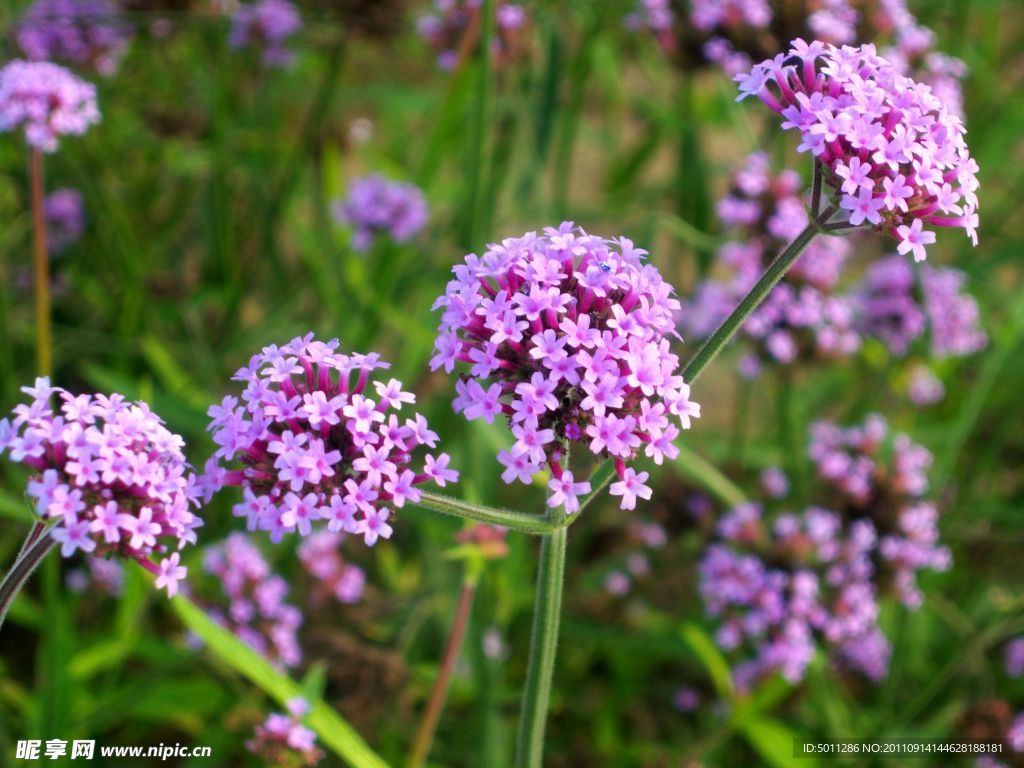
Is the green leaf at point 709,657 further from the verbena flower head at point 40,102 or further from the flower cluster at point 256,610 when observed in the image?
the verbena flower head at point 40,102

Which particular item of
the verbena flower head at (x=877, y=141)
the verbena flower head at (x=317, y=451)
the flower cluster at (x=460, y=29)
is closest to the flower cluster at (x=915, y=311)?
the flower cluster at (x=460, y=29)

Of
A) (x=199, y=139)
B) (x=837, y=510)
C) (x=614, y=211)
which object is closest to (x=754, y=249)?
(x=614, y=211)

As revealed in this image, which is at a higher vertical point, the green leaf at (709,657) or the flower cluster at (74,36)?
the flower cluster at (74,36)

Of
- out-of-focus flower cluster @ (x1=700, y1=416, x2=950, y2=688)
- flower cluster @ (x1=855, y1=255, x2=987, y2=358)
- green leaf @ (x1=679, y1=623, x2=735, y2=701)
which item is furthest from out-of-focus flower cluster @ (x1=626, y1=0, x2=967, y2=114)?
green leaf @ (x1=679, y1=623, x2=735, y2=701)

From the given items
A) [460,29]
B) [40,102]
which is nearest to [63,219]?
[40,102]

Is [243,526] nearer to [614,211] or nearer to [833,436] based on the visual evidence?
[614,211]

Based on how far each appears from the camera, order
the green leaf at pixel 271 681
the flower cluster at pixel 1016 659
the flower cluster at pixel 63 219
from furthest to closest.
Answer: the flower cluster at pixel 63 219 < the flower cluster at pixel 1016 659 < the green leaf at pixel 271 681
